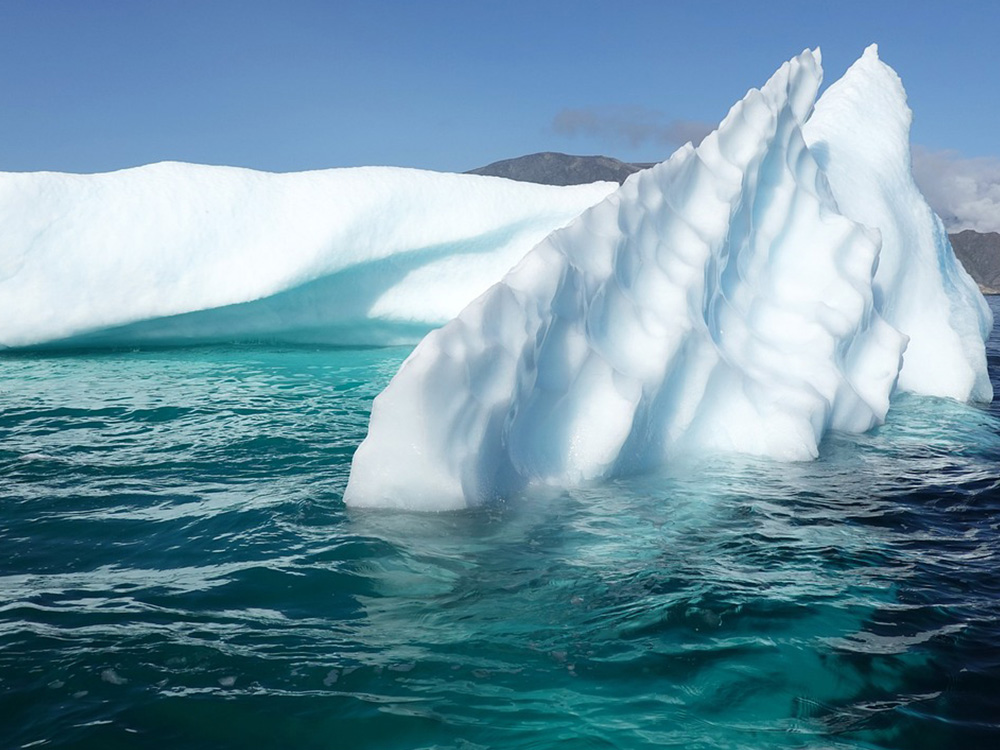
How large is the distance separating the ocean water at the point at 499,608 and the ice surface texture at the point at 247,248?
16.4ft

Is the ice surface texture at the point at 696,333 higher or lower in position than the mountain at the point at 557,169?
lower

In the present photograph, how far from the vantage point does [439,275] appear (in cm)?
1135

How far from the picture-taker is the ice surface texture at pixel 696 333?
155 inches

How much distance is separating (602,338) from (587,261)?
0.45m

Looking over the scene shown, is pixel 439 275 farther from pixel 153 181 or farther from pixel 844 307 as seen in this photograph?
pixel 844 307

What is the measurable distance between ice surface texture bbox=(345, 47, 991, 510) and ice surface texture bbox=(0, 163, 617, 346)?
15.0 ft

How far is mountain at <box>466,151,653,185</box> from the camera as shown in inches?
1214

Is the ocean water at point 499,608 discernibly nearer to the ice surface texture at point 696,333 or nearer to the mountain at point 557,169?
the ice surface texture at point 696,333

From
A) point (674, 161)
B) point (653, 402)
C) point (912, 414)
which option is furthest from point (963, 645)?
point (912, 414)

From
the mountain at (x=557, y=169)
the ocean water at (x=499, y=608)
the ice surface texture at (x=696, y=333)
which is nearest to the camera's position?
the ocean water at (x=499, y=608)

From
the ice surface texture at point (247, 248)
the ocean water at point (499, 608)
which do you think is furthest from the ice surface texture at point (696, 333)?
the ice surface texture at point (247, 248)

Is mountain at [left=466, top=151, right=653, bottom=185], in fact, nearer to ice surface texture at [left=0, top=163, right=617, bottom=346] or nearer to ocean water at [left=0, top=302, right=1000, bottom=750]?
ice surface texture at [left=0, top=163, right=617, bottom=346]

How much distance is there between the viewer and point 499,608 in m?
3.01

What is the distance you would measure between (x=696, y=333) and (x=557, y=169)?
28.3 metres
